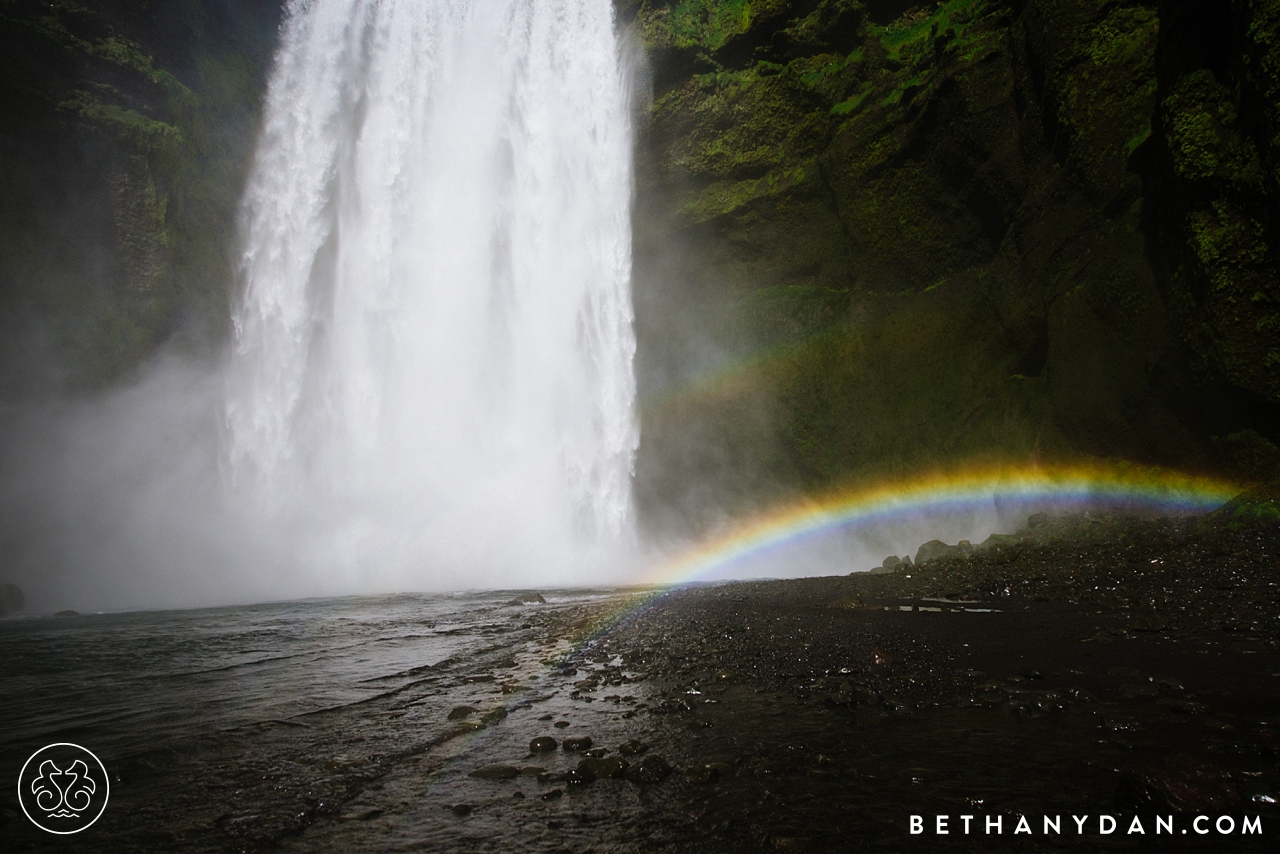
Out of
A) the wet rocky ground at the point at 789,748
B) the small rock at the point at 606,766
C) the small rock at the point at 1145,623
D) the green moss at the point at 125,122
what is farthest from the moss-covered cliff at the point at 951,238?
the green moss at the point at 125,122

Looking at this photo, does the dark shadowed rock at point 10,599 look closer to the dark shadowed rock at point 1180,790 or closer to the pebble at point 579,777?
the pebble at point 579,777

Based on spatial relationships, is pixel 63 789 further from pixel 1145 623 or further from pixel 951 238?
pixel 951 238

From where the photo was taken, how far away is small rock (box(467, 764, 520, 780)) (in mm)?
3432

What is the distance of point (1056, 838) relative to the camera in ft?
8.34

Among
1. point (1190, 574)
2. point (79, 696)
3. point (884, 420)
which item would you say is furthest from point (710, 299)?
point (79, 696)

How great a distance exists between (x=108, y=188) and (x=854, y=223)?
31.4m

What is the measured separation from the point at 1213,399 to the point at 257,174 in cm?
3692

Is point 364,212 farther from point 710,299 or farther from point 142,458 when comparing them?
point 710,299

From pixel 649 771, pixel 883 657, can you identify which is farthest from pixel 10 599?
pixel 883 657

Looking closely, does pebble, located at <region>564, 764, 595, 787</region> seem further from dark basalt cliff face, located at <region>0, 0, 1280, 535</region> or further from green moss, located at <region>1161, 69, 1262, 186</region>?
green moss, located at <region>1161, 69, 1262, 186</region>

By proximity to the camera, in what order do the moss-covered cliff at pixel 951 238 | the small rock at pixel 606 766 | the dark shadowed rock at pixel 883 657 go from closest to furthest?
1. the small rock at pixel 606 766
2. the dark shadowed rock at pixel 883 657
3. the moss-covered cliff at pixel 951 238

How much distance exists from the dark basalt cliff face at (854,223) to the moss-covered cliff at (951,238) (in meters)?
0.07

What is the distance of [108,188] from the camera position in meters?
27.0

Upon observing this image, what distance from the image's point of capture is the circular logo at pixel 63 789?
121 inches
